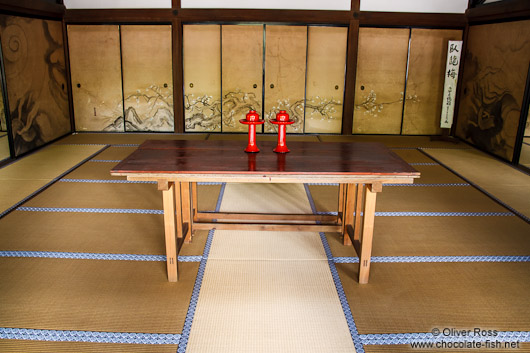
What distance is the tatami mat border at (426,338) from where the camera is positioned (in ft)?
6.47

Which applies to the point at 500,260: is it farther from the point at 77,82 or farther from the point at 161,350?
the point at 77,82

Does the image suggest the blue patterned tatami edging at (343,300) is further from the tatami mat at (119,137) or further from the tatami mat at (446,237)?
the tatami mat at (119,137)

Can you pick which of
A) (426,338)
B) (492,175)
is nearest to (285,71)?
(492,175)

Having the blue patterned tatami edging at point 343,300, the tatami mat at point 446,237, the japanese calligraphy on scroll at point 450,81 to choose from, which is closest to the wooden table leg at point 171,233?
the blue patterned tatami edging at point 343,300

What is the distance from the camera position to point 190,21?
6129 millimetres

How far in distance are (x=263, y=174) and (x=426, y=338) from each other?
3.66ft

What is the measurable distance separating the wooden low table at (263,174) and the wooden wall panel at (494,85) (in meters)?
3.08

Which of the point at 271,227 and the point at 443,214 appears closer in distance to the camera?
the point at 271,227

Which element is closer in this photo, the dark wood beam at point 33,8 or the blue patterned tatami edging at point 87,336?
the blue patterned tatami edging at point 87,336

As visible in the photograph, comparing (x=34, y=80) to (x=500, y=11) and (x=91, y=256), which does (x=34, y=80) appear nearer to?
(x=91, y=256)

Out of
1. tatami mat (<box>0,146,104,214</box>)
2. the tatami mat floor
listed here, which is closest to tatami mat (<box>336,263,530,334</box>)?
the tatami mat floor

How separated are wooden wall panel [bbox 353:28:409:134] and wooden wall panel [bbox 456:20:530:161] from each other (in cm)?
92

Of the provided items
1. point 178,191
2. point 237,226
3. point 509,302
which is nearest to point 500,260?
point 509,302

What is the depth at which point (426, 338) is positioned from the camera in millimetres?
1992
